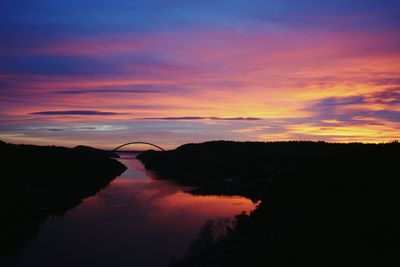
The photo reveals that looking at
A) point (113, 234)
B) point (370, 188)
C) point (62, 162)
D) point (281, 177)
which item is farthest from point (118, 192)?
point (370, 188)

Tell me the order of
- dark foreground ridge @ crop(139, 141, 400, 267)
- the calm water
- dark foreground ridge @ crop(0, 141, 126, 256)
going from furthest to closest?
dark foreground ridge @ crop(0, 141, 126, 256)
the calm water
dark foreground ridge @ crop(139, 141, 400, 267)

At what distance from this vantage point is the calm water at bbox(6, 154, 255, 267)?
98.0 ft

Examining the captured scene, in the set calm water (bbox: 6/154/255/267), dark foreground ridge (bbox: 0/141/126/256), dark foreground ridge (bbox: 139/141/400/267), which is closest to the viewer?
dark foreground ridge (bbox: 139/141/400/267)

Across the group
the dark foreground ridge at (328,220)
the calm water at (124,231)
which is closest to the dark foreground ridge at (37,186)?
the calm water at (124,231)

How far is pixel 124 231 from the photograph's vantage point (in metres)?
39.2

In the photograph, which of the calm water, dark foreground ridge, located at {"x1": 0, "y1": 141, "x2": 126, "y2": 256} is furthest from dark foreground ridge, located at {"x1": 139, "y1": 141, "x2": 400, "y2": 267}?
dark foreground ridge, located at {"x1": 0, "y1": 141, "x2": 126, "y2": 256}

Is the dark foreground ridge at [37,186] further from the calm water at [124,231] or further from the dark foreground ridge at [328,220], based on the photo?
the dark foreground ridge at [328,220]

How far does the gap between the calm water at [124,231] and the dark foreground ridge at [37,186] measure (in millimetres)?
1680

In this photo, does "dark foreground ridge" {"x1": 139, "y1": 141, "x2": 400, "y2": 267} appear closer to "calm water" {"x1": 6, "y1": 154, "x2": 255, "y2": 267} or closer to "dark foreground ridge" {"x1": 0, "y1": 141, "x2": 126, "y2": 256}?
"calm water" {"x1": 6, "y1": 154, "x2": 255, "y2": 267}

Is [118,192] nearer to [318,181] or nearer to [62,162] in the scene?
[62,162]

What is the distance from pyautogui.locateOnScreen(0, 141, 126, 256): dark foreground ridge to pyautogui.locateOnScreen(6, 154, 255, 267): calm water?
1.68m

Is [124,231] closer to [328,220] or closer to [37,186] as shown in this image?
[328,220]

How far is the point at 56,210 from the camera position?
5291cm

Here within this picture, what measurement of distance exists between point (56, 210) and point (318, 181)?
3649cm
